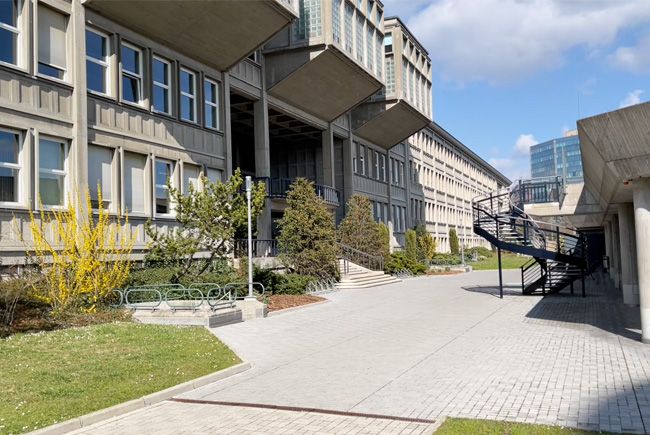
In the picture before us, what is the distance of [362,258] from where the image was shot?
3581 centimetres

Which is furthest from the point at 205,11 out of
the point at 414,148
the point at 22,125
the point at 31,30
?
the point at 414,148

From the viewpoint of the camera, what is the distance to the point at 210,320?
15.5m

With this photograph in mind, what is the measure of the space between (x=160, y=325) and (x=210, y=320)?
1211 mm

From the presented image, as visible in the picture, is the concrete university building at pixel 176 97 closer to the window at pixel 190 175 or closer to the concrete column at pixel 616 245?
the window at pixel 190 175

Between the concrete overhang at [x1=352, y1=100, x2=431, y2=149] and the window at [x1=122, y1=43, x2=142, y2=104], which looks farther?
the concrete overhang at [x1=352, y1=100, x2=431, y2=149]

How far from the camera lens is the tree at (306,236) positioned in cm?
2689

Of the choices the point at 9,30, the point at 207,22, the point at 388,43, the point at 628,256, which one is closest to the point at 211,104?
the point at 207,22

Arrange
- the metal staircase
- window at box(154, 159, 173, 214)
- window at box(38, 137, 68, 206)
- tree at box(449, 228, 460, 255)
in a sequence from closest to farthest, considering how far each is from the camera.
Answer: window at box(38, 137, 68, 206) < window at box(154, 159, 173, 214) < the metal staircase < tree at box(449, 228, 460, 255)

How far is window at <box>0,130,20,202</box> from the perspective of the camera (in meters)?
16.6

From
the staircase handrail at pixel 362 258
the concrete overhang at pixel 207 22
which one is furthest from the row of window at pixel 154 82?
the staircase handrail at pixel 362 258

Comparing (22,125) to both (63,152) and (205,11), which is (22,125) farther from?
(205,11)

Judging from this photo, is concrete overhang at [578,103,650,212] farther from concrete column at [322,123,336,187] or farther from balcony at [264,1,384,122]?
concrete column at [322,123,336,187]

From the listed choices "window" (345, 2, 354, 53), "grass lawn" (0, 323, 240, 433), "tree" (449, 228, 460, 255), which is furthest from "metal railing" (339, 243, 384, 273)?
"tree" (449, 228, 460, 255)

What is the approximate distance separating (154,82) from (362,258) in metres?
17.2
